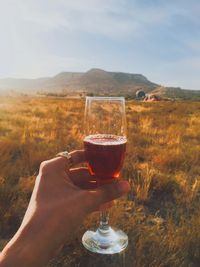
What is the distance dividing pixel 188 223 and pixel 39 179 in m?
1.83

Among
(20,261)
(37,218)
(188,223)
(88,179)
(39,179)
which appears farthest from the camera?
(188,223)

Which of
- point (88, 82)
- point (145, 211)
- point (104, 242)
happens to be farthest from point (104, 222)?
point (88, 82)

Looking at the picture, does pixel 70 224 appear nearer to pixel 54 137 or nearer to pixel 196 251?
pixel 196 251

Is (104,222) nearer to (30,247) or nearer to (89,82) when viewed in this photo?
(30,247)

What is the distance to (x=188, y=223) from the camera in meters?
3.11

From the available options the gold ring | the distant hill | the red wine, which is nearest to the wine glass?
the red wine

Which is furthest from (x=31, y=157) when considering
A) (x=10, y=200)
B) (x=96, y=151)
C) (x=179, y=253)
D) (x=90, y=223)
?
(x=96, y=151)

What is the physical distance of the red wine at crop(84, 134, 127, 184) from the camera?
1.81 m

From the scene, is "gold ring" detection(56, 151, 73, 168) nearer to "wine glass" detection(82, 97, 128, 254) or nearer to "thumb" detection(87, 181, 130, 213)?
"wine glass" detection(82, 97, 128, 254)

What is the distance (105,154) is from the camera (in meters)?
1.81

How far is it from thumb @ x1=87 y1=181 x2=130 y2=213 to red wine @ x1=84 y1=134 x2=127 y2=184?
0.10 m

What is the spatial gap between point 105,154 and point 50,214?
421 millimetres

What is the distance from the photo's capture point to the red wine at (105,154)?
181 cm

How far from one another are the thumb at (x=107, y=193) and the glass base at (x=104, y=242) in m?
0.65
